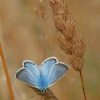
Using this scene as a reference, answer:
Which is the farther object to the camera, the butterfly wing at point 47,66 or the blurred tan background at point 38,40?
the blurred tan background at point 38,40

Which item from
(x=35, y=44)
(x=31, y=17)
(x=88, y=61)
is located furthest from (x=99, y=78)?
(x=31, y=17)

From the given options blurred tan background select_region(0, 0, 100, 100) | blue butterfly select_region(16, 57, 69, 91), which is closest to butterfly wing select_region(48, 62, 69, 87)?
blue butterfly select_region(16, 57, 69, 91)

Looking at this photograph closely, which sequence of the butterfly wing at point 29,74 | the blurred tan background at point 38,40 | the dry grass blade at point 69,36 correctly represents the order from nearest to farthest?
the butterfly wing at point 29,74
the dry grass blade at point 69,36
the blurred tan background at point 38,40

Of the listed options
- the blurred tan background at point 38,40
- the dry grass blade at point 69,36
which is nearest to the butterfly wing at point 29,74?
the dry grass blade at point 69,36

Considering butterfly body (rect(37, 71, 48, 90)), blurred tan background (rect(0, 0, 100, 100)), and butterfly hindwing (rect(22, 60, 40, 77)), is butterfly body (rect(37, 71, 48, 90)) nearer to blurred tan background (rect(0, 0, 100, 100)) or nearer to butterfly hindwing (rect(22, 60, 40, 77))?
butterfly hindwing (rect(22, 60, 40, 77))

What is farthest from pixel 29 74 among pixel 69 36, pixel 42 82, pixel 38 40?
pixel 38 40

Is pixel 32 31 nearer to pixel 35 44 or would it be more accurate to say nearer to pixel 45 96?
pixel 35 44

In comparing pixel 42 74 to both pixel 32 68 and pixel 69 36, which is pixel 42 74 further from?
pixel 69 36

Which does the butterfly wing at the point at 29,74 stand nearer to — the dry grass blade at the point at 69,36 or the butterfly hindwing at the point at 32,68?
the butterfly hindwing at the point at 32,68
